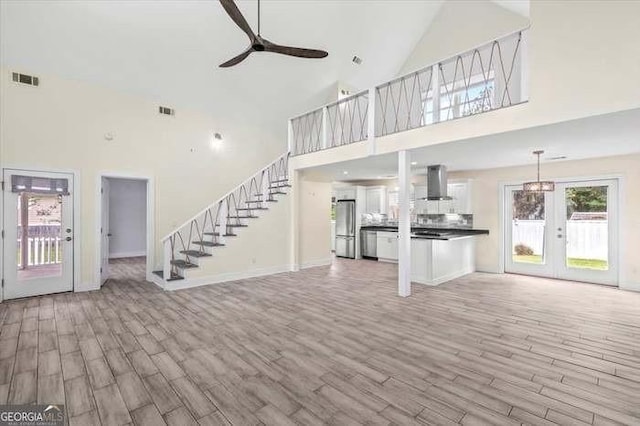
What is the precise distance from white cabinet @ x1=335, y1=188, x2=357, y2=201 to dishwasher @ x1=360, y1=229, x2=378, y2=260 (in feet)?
3.64

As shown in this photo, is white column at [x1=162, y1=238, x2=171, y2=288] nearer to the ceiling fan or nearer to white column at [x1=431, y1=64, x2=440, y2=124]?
the ceiling fan

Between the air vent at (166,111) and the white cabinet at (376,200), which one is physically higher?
the air vent at (166,111)

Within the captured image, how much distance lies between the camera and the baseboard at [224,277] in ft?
17.2

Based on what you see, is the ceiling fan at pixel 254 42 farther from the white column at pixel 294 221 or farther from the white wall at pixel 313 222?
the white wall at pixel 313 222

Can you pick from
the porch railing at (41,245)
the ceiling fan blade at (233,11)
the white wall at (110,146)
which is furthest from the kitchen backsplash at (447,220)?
the porch railing at (41,245)

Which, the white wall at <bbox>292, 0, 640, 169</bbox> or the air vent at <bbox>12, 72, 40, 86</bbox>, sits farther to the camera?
the air vent at <bbox>12, 72, 40, 86</bbox>

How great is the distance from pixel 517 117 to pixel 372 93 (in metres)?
2.37

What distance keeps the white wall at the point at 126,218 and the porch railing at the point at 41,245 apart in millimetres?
4565

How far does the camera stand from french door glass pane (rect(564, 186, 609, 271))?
5738 mm

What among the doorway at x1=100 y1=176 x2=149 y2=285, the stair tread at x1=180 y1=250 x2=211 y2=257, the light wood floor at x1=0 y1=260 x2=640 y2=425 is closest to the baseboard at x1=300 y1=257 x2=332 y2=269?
the stair tread at x1=180 y1=250 x2=211 y2=257

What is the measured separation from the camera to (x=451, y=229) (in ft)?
24.3

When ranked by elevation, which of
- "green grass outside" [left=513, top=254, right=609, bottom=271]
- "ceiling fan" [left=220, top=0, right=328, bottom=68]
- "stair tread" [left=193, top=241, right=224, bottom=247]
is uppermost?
"ceiling fan" [left=220, top=0, right=328, bottom=68]

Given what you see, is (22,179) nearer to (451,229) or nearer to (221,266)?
(221,266)

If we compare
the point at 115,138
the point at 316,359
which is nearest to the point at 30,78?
the point at 115,138
